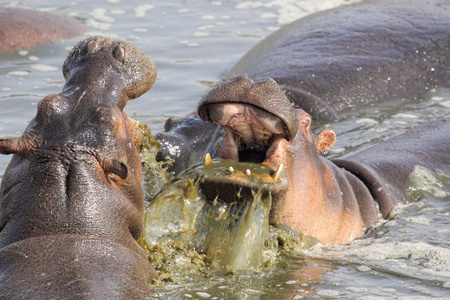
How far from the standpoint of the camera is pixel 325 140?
5141 mm

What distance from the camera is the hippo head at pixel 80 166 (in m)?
3.49

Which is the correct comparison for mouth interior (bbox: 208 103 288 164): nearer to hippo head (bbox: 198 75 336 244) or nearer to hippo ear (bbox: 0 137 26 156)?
hippo head (bbox: 198 75 336 244)

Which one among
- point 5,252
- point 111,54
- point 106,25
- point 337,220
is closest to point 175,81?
point 106,25

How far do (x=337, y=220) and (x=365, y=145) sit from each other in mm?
2309

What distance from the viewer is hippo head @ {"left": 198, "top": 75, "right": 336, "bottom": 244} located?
429 centimetres

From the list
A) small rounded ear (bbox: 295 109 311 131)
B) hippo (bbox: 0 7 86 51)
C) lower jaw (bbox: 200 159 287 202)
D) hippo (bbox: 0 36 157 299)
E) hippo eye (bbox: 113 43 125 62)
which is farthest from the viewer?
hippo (bbox: 0 7 86 51)

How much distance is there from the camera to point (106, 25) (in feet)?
36.9

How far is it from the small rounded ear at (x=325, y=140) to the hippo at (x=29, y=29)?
5776 millimetres

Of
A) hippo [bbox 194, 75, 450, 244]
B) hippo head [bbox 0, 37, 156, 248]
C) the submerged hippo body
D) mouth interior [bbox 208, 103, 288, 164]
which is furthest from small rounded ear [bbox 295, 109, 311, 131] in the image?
the submerged hippo body

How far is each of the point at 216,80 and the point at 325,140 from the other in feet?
13.5

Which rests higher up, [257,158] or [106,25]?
[106,25]

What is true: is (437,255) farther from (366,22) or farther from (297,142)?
(366,22)

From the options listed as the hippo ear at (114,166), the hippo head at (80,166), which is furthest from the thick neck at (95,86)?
the hippo ear at (114,166)

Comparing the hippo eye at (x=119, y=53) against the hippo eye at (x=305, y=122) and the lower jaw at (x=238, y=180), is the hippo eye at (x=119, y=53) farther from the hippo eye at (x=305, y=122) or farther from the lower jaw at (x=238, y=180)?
the hippo eye at (x=305, y=122)
